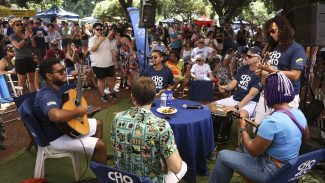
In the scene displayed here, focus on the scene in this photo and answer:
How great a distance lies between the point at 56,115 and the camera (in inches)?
115

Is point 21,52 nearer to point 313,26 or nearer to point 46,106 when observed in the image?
point 46,106

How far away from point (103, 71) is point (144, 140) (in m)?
4.80

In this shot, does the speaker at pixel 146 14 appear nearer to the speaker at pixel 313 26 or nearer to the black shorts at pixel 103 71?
the black shorts at pixel 103 71

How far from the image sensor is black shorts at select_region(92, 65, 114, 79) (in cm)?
662

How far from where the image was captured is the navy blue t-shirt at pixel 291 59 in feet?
11.6

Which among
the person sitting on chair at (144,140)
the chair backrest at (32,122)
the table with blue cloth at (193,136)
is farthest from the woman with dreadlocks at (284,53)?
the chair backrest at (32,122)

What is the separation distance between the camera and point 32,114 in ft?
10.2

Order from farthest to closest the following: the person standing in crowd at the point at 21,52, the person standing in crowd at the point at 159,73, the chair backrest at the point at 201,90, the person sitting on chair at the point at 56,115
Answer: the chair backrest at the point at 201,90, the person standing in crowd at the point at 21,52, the person standing in crowd at the point at 159,73, the person sitting on chair at the point at 56,115

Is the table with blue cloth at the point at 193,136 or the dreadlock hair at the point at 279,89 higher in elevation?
the dreadlock hair at the point at 279,89

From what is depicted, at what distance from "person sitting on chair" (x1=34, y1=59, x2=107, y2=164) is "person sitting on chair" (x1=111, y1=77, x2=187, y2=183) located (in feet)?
3.36

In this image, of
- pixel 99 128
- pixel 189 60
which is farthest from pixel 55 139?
pixel 189 60

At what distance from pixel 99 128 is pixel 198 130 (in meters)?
1.26

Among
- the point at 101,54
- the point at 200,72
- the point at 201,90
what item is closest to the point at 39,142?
the point at 101,54

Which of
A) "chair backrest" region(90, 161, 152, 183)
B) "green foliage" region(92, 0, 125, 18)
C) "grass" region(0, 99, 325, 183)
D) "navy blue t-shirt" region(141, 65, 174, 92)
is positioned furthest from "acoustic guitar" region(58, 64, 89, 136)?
"green foliage" region(92, 0, 125, 18)
